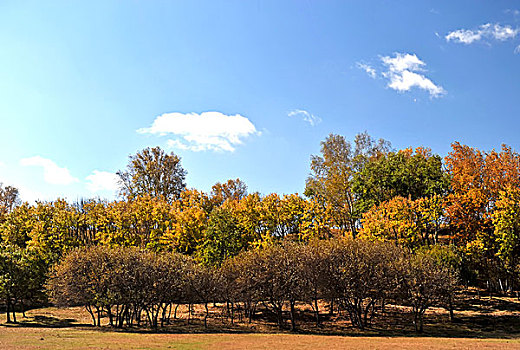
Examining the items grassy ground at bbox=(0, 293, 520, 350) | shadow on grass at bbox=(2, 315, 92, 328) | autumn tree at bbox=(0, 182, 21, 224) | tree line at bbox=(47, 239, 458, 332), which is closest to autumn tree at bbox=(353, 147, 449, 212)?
grassy ground at bbox=(0, 293, 520, 350)

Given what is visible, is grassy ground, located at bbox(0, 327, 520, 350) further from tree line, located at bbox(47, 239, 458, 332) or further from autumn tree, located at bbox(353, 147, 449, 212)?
autumn tree, located at bbox(353, 147, 449, 212)

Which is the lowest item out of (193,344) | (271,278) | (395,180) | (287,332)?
(287,332)

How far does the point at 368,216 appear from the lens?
2591 inches

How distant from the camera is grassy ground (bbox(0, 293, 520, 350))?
1304 inches

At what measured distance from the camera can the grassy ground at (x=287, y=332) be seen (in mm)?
33125

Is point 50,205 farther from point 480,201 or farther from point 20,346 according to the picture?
point 480,201

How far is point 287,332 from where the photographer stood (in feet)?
156

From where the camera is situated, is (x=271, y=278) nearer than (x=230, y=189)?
Yes

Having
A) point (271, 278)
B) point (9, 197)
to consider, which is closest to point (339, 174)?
point (271, 278)

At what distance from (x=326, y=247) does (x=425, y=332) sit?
14.1 m

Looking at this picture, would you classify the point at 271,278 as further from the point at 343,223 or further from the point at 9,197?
the point at 9,197

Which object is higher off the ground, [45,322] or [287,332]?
[45,322]

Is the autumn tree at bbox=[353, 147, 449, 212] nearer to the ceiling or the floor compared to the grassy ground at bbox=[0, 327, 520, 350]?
nearer to the ceiling

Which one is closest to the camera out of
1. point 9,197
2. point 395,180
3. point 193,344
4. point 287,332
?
point 193,344
